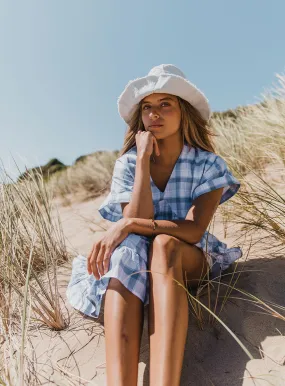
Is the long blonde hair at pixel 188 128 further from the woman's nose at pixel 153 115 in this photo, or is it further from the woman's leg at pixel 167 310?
the woman's leg at pixel 167 310

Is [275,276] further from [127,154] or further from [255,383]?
[127,154]

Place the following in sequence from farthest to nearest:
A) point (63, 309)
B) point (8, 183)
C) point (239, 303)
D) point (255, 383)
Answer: point (8, 183) → point (63, 309) → point (239, 303) → point (255, 383)

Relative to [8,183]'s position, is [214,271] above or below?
below

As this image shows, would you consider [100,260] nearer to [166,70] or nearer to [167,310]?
[167,310]

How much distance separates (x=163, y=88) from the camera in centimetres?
181

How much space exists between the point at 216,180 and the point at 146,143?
42 cm

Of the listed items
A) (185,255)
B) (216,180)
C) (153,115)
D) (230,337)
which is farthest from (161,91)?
(230,337)

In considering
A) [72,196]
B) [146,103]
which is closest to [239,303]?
[146,103]

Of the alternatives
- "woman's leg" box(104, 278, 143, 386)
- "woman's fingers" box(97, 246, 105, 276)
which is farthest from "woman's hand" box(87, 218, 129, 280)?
"woman's leg" box(104, 278, 143, 386)

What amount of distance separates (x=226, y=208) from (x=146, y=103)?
1174 mm

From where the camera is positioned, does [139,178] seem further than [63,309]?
No

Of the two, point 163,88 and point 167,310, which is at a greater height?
point 163,88

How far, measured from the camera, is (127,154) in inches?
80.0

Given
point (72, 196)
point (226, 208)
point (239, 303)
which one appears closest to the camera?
point (239, 303)
